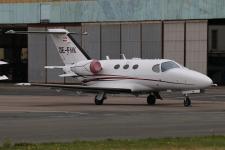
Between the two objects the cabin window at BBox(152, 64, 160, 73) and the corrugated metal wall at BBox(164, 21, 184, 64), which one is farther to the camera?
the corrugated metal wall at BBox(164, 21, 184, 64)

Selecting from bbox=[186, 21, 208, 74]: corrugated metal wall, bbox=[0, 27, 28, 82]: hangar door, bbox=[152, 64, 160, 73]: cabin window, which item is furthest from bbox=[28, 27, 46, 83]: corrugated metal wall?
bbox=[152, 64, 160, 73]: cabin window

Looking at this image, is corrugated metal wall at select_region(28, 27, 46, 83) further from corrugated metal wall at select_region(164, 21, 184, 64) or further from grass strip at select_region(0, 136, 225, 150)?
grass strip at select_region(0, 136, 225, 150)

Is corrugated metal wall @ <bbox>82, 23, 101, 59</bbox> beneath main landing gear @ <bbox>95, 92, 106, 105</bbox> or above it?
above

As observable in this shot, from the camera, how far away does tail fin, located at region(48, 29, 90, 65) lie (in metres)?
39.3

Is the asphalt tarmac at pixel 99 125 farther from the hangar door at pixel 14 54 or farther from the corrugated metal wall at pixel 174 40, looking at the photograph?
the hangar door at pixel 14 54

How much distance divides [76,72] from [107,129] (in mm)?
17875

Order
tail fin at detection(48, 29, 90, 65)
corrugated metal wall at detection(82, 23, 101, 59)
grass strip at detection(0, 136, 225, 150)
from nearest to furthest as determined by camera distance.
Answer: grass strip at detection(0, 136, 225, 150)
tail fin at detection(48, 29, 90, 65)
corrugated metal wall at detection(82, 23, 101, 59)

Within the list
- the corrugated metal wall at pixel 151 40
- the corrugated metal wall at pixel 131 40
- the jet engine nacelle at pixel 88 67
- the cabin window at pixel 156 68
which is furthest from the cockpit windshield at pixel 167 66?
the corrugated metal wall at pixel 131 40

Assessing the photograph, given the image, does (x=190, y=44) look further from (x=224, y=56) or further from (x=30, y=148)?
(x=30, y=148)

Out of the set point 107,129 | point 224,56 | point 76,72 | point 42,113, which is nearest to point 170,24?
point 224,56

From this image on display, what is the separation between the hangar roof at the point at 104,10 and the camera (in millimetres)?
63844

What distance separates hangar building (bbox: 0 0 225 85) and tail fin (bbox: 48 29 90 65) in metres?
26.1

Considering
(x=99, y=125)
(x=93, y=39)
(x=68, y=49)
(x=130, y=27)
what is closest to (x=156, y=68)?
(x=68, y=49)

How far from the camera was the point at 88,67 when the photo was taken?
3731 centimetres
